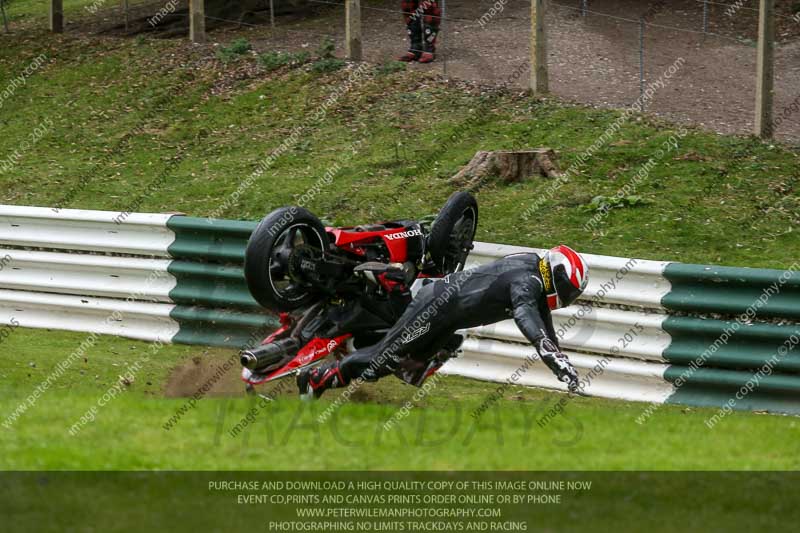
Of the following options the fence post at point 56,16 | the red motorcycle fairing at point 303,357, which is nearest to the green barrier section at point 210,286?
the red motorcycle fairing at point 303,357

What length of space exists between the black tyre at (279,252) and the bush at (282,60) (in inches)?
367

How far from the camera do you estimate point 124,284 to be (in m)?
11.7

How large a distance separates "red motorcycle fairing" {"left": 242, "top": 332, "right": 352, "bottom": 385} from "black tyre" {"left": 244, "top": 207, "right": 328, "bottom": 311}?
0.33 m

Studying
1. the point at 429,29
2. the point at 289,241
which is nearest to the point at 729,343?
the point at 289,241

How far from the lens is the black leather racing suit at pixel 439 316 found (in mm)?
9164

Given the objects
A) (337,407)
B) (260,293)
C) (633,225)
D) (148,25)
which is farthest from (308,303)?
(148,25)

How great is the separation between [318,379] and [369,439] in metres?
2.11

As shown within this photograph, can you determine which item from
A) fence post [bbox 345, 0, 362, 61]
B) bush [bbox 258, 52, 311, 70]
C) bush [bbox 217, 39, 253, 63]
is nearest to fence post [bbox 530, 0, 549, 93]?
fence post [bbox 345, 0, 362, 61]

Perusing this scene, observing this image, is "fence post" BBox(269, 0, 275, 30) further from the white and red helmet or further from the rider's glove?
the rider's glove

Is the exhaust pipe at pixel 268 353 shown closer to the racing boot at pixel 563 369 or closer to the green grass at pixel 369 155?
the racing boot at pixel 563 369

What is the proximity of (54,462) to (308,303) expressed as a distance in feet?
10.1

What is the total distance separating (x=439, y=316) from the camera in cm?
927

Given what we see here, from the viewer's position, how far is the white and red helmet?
29.2ft

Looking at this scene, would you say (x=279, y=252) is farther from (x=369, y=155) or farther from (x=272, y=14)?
(x=272, y=14)
